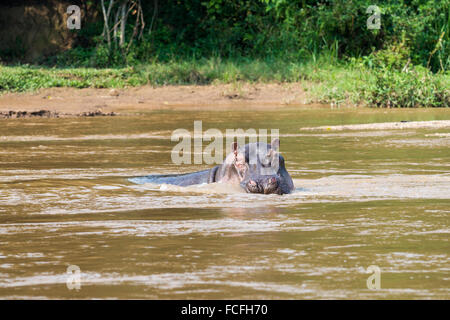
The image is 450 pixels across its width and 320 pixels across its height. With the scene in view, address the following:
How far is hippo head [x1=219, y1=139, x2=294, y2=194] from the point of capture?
6832 mm

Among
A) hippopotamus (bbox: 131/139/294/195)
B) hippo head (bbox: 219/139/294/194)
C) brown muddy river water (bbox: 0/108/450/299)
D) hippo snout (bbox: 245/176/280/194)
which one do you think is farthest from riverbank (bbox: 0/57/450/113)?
hippo snout (bbox: 245/176/280/194)

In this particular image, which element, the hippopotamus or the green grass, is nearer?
the hippopotamus

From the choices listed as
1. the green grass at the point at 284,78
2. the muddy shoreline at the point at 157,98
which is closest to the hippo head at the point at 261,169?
the muddy shoreline at the point at 157,98

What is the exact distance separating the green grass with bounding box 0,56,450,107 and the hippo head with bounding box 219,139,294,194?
10.1 metres

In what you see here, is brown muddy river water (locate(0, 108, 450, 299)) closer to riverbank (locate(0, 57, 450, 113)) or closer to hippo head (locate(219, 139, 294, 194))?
hippo head (locate(219, 139, 294, 194))

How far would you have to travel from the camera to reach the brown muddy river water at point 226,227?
165 inches

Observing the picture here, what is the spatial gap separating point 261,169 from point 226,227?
1335mm

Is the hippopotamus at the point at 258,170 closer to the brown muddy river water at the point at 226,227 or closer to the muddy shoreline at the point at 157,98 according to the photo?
the brown muddy river water at the point at 226,227

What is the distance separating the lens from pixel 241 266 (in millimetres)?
4516

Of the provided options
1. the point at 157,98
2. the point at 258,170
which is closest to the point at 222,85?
the point at 157,98

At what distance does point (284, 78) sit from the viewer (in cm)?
1945

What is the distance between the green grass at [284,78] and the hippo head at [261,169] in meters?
10.1

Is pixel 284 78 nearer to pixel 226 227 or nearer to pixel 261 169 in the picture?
pixel 261 169
